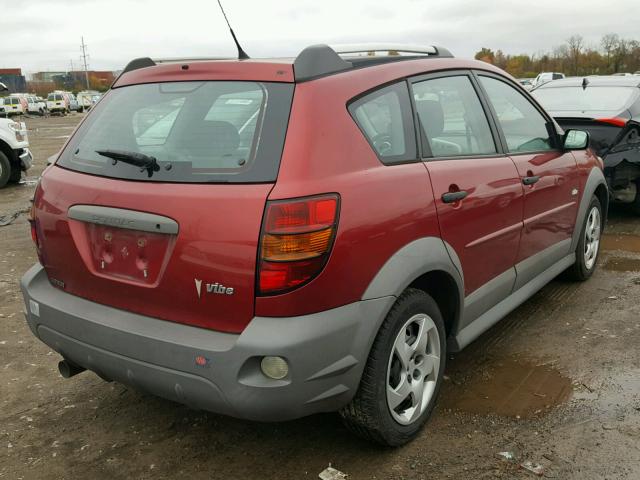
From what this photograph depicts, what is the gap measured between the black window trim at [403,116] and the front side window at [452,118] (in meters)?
0.07

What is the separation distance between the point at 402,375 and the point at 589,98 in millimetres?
6018

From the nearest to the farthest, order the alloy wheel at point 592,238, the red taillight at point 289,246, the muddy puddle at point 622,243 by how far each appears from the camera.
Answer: the red taillight at point 289,246
the alloy wheel at point 592,238
the muddy puddle at point 622,243

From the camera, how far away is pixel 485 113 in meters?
3.53

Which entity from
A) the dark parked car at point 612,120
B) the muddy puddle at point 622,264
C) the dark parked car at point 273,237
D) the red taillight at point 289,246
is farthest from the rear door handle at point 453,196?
the dark parked car at point 612,120

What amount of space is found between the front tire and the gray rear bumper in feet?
0.33

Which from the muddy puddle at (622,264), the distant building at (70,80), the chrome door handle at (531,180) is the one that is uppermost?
the distant building at (70,80)

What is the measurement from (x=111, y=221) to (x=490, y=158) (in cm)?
199

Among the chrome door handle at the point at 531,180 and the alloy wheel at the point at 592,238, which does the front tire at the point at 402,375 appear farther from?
the alloy wheel at the point at 592,238

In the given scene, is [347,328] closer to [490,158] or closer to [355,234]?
[355,234]

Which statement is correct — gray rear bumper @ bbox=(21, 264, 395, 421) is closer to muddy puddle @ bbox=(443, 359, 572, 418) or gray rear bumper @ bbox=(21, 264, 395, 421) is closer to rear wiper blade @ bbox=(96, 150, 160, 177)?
rear wiper blade @ bbox=(96, 150, 160, 177)

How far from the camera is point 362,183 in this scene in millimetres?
2447

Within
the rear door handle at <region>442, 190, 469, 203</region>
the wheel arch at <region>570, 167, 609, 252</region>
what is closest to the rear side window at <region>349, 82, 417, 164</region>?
the rear door handle at <region>442, 190, 469, 203</region>

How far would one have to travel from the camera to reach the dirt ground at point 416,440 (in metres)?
2.72

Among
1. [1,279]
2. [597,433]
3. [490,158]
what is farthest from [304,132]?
[1,279]
